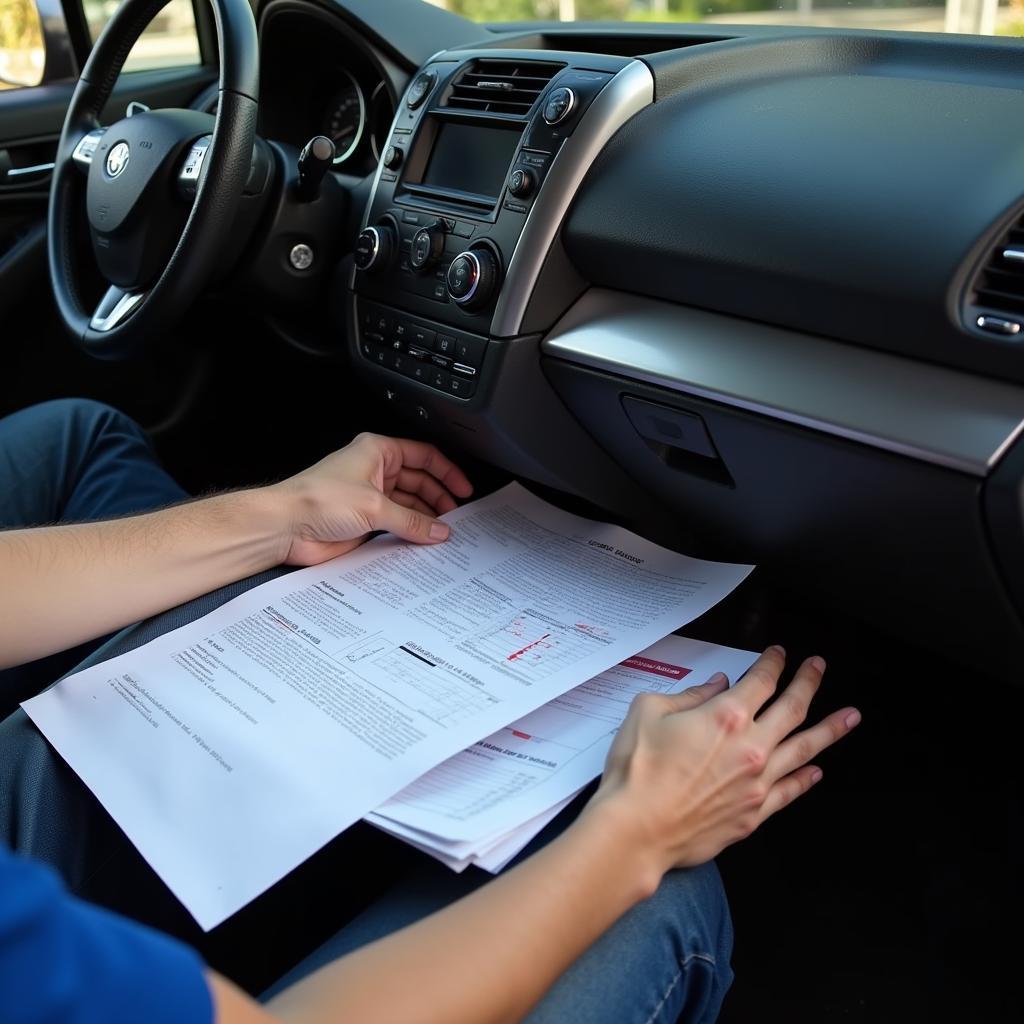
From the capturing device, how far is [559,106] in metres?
1.09

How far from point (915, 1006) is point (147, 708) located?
82 cm

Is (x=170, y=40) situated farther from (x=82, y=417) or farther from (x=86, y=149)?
(x=82, y=417)

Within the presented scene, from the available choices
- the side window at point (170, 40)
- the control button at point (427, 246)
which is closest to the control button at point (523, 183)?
the control button at point (427, 246)

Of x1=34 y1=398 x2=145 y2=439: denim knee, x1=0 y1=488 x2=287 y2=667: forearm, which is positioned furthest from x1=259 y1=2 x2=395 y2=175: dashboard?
x1=0 y1=488 x2=287 y2=667: forearm

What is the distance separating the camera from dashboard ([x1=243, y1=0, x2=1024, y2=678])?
81 cm

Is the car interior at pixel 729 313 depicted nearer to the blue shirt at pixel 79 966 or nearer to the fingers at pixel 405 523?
the fingers at pixel 405 523

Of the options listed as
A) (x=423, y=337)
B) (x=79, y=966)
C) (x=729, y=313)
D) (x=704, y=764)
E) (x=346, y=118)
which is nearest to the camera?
(x=79, y=966)

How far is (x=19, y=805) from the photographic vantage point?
81 cm

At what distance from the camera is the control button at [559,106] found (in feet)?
3.57

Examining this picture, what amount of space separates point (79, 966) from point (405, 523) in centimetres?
61

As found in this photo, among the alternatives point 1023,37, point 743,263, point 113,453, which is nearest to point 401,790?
point 743,263

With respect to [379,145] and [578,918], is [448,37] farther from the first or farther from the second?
[578,918]

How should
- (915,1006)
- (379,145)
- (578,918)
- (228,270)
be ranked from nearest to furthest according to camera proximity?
(578,918) < (915,1006) < (228,270) < (379,145)

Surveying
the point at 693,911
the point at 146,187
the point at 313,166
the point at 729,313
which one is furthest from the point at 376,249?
the point at 693,911
